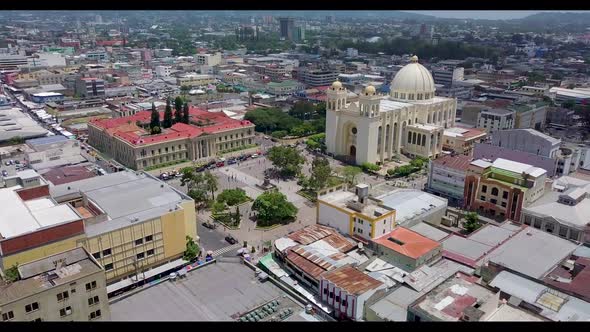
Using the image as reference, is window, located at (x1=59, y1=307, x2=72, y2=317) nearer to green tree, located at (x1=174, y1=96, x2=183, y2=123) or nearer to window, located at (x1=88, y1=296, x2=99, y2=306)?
window, located at (x1=88, y1=296, x2=99, y2=306)

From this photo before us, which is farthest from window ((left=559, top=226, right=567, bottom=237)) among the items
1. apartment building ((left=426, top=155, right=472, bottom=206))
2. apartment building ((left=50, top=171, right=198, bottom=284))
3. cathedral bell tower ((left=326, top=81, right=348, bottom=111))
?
cathedral bell tower ((left=326, top=81, right=348, bottom=111))

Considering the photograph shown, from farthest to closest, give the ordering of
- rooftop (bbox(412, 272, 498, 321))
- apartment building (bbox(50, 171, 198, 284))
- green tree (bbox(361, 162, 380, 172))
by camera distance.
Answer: green tree (bbox(361, 162, 380, 172))
apartment building (bbox(50, 171, 198, 284))
rooftop (bbox(412, 272, 498, 321))

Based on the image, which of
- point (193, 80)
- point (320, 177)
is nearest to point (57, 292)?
point (320, 177)

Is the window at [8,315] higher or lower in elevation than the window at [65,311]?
higher

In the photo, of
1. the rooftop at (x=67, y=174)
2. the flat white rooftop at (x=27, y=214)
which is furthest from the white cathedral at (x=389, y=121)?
the flat white rooftop at (x=27, y=214)

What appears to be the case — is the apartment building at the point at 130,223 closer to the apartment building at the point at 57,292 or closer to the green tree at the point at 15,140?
the apartment building at the point at 57,292

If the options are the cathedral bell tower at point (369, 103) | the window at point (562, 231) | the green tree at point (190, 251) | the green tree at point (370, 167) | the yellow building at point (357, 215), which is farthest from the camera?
the green tree at point (370, 167)
